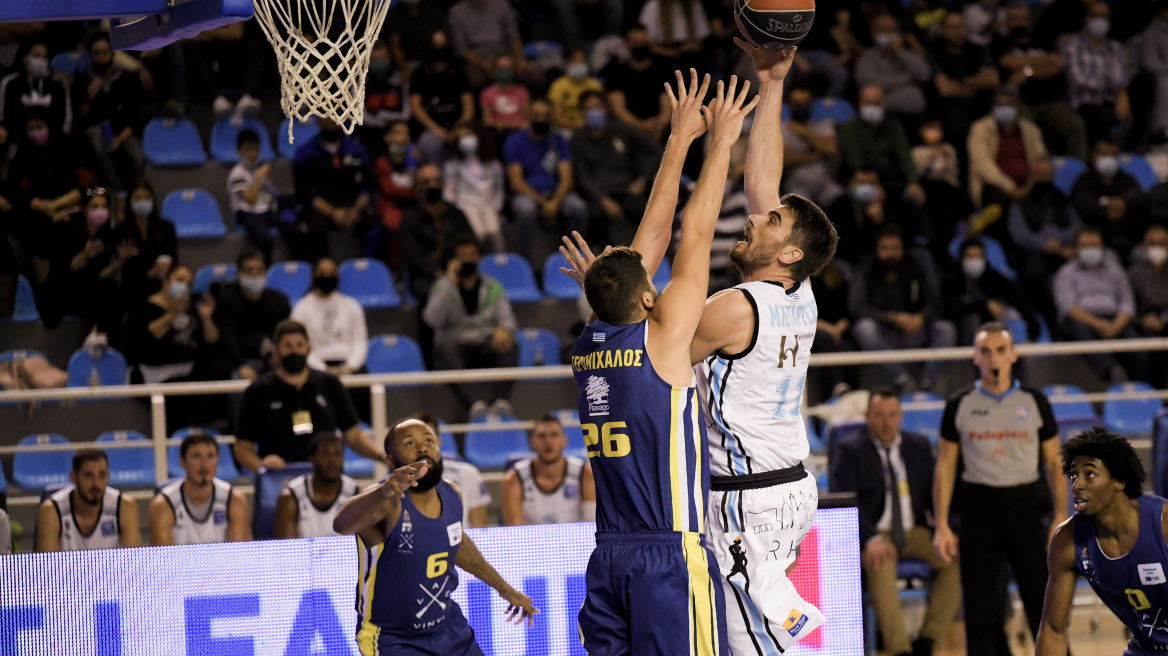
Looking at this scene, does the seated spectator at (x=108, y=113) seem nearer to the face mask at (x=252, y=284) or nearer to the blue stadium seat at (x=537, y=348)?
the face mask at (x=252, y=284)

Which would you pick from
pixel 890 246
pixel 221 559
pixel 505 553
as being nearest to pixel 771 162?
pixel 505 553

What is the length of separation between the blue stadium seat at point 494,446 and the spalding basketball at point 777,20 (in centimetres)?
545

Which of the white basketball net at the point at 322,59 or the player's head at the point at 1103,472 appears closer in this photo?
the player's head at the point at 1103,472

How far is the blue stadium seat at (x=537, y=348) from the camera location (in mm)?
10938

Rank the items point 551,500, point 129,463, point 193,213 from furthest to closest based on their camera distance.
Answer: point 193,213
point 129,463
point 551,500

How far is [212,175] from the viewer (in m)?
12.4

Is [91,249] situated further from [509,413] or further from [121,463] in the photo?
[509,413]

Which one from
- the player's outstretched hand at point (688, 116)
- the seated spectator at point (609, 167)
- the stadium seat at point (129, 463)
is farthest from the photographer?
the seated spectator at point (609, 167)

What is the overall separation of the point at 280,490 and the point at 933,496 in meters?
4.18

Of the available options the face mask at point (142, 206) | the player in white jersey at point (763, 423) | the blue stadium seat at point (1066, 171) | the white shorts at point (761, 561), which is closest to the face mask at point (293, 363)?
the face mask at point (142, 206)

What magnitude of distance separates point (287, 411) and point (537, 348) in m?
3.01

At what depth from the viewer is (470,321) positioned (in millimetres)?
10484

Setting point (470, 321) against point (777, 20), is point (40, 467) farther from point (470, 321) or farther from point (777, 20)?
point (777, 20)

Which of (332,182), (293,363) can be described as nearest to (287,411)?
(293,363)
